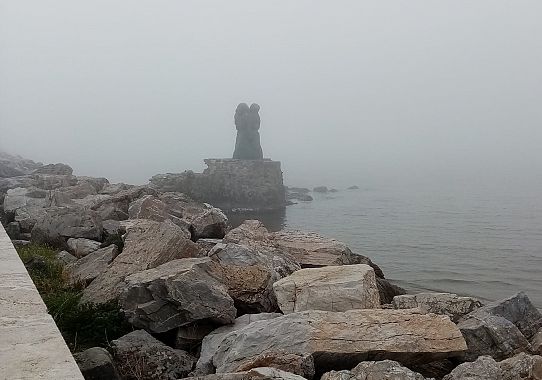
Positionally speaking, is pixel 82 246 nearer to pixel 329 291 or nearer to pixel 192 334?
pixel 192 334

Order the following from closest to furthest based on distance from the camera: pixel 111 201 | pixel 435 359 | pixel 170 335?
pixel 435 359 → pixel 170 335 → pixel 111 201

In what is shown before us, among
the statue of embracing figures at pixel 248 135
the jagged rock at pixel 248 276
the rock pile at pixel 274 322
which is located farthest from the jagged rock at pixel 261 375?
the statue of embracing figures at pixel 248 135

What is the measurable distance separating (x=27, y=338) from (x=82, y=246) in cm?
752

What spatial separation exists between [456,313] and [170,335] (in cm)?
434

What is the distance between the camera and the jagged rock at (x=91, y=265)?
32.0 feet

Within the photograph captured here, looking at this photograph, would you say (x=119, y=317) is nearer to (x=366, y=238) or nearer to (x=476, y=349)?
(x=476, y=349)

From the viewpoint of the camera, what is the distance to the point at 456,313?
28.2ft

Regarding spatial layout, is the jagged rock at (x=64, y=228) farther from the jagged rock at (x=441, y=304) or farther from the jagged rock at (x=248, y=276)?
the jagged rock at (x=441, y=304)

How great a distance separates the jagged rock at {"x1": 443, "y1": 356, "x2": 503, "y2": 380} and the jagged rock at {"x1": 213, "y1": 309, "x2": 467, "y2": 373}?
0.49m

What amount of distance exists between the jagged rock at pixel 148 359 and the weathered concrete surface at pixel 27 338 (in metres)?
1.56

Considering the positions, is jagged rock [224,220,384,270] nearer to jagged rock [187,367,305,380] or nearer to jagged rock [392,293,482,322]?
jagged rock [392,293,482,322]

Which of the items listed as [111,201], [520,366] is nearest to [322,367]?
[520,366]

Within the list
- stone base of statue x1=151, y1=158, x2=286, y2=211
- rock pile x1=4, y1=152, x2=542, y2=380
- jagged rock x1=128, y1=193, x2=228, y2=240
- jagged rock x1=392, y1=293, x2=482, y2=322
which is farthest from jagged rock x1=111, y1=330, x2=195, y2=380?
stone base of statue x1=151, y1=158, x2=286, y2=211

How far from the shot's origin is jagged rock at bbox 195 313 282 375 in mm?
6621
